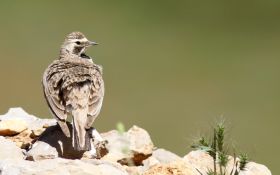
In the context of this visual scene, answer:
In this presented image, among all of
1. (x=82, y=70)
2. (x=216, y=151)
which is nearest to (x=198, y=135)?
(x=216, y=151)

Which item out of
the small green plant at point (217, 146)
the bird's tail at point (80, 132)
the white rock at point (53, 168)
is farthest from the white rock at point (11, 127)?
the small green plant at point (217, 146)

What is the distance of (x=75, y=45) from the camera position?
11.2 meters

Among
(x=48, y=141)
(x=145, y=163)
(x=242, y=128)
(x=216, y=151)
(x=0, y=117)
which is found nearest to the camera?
(x=216, y=151)

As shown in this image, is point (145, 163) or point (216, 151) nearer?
point (216, 151)

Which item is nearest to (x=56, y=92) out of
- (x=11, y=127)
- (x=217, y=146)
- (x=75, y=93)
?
(x=75, y=93)

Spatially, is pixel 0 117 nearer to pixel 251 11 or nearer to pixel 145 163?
pixel 145 163

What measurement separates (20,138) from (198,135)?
3.05 m

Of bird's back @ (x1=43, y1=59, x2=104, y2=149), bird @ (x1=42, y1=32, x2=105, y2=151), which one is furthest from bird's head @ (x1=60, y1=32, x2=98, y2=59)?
bird's back @ (x1=43, y1=59, x2=104, y2=149)

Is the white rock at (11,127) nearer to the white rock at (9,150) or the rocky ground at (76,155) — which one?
the rocky ground at (76,155)

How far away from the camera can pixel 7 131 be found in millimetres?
10180

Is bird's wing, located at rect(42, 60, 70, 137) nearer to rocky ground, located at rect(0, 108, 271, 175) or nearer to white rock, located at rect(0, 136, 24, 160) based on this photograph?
rocky ground, located at rect(0, 108, 271, 175)

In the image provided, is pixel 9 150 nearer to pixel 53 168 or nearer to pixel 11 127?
pixel 11 127

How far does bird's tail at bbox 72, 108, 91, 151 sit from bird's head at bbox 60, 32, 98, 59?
1.78 m

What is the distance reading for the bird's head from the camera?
36.5ft
